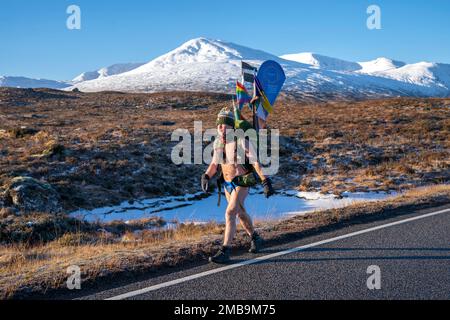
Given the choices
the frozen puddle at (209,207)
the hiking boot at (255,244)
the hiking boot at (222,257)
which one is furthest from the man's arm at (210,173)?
the frozen puddle at (209,207)

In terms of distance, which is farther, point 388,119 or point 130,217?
point 388,119

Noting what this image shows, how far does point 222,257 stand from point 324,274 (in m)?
1.34

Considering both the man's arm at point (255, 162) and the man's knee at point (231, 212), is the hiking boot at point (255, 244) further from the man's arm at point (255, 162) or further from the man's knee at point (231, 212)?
the man's arm at point (255, 162)

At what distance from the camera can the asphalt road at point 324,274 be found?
442cm

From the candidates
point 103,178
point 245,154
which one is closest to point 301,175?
point 103,178

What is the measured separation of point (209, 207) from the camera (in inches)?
582

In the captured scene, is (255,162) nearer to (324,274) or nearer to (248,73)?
(324,274)

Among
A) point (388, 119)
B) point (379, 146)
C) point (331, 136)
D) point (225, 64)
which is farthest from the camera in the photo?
point (225, 64)

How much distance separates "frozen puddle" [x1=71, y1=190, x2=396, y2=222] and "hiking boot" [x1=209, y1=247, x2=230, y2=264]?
6.82 meters

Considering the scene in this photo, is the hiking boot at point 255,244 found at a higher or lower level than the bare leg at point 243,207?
lower

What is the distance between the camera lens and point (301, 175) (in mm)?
18828

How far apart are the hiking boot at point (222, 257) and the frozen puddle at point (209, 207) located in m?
6.82
